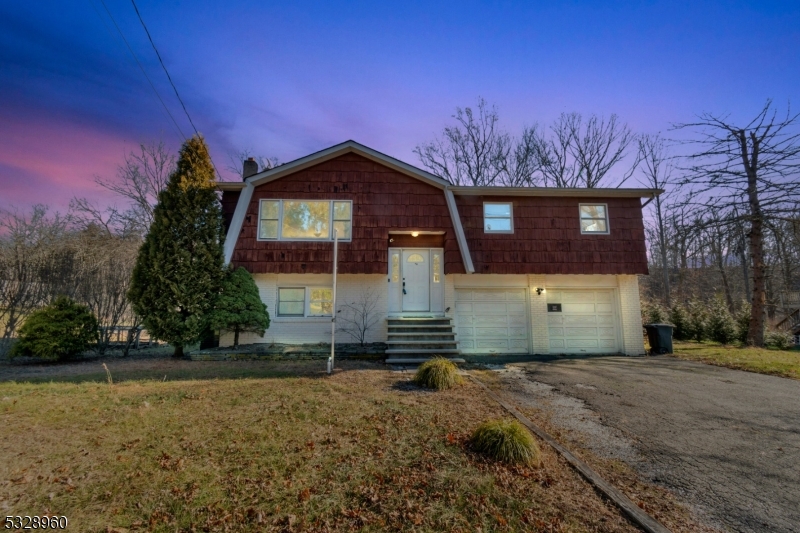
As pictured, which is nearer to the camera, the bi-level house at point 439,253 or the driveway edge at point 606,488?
the driveway edge at point 606,488

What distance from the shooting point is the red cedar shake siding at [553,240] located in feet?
35.6

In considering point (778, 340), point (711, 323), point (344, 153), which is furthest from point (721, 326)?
point (344, 153)

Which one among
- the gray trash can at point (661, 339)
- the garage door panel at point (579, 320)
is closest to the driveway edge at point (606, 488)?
the garage door panel at point (579, 320)

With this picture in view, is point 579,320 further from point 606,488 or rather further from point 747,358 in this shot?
point 606,488

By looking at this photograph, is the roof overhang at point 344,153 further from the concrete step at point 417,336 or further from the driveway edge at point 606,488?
the driveway edge at point 606,488

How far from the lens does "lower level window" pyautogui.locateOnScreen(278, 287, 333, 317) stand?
1081 centimetres

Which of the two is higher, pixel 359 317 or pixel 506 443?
pixel 359 317

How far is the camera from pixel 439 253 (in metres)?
11.2

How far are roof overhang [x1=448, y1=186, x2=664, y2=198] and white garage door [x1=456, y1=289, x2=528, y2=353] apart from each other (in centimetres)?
328

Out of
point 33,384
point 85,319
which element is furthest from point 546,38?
point 85,319

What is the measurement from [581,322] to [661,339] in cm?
278

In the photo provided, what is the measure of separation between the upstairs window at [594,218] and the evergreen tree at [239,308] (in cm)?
1067

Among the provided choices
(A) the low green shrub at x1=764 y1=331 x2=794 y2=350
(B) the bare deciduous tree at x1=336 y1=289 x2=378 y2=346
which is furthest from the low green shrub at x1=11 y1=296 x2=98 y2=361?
(A) the low green shrub at x1=764 y1=331 x2=794 y2=350

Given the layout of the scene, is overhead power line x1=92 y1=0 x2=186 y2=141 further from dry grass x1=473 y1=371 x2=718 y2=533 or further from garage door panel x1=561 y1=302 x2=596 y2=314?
garage door panel x1=561 y1=302 x2=596 y2=314
